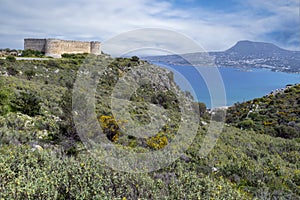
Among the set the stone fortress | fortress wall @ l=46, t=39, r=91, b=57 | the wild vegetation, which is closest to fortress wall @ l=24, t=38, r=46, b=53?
the stone fortress

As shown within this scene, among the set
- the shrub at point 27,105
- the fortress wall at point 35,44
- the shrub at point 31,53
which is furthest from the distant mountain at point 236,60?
the fortress wall at point 35,44

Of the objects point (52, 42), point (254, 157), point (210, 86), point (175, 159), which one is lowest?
point (254, 157)

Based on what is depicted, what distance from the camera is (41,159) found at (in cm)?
485

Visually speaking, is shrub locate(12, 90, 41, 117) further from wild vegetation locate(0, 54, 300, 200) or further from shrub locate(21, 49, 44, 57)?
shrub locate(21, 49, 44, 57)

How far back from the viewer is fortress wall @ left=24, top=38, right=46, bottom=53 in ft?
131

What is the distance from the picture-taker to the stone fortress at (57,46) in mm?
38812

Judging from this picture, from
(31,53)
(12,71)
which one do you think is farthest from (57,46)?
(12,71)

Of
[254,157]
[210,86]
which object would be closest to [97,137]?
[210,86]

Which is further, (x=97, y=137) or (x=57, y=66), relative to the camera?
(x=57, y=66)

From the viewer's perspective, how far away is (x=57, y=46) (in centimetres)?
3916

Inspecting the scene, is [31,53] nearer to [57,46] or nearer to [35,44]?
[35,44]

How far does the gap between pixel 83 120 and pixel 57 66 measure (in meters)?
21.8

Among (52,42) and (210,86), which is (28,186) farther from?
(52,42)

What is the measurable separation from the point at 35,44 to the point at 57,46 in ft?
13.8
